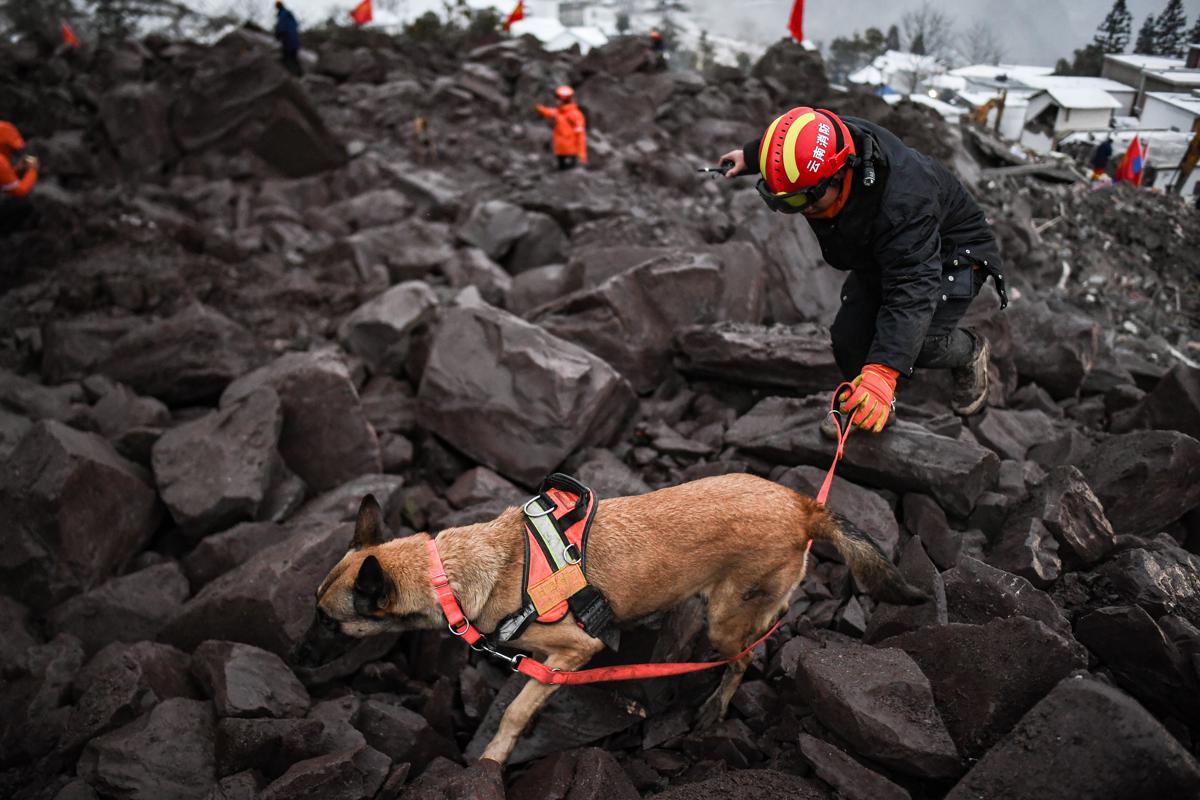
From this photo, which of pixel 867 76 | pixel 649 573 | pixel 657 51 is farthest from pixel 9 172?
pixel 867 76

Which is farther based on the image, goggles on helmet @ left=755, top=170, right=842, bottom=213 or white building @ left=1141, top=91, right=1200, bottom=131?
white building @ left=1141, top=91, right=1200, bottom=131

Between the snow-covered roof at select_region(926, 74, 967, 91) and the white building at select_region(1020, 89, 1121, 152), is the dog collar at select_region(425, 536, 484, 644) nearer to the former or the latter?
the white building at select_region(1020, 89, 1121, 152)

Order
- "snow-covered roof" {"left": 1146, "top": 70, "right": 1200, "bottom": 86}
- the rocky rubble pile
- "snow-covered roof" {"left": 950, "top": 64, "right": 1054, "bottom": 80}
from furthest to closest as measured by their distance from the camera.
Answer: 1. "snow-covered roof" {"left": 950, "top": 64, "right": 1054, "bottom": 80}
2. "snow-covered roof" {"left": 1146, "top": 70, "right": 1200, "bottom": 86}
3. the rocky rubble pile

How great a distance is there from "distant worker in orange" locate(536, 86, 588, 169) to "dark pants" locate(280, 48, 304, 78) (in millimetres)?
10061

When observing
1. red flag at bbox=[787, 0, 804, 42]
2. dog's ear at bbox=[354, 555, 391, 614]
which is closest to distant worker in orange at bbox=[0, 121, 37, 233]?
dog's ear at bbox=[354, 555, 391, 614]

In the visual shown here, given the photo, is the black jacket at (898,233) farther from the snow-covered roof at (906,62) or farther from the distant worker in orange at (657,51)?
the distant worker in orange at (657,51)

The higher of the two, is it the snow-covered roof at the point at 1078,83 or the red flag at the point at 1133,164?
the snow-covered roof at the point at 1078,83

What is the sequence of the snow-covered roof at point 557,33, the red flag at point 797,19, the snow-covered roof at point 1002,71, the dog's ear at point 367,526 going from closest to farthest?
the dog's ear at point 367,526 < the snow-covered roof at point 1002,71 < the red flag at point 797,19 < the snow-covered roof at point 557,33

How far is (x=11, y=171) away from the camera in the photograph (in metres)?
11.0

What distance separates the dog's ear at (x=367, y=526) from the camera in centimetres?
441

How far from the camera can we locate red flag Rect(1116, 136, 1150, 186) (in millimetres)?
9242

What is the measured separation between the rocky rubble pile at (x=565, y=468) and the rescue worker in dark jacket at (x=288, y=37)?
9.00m

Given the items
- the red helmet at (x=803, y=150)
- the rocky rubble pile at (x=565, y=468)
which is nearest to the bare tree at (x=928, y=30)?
the rocky rubble pile at (x=565, y=468)

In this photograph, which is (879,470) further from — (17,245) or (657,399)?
(17,245)
